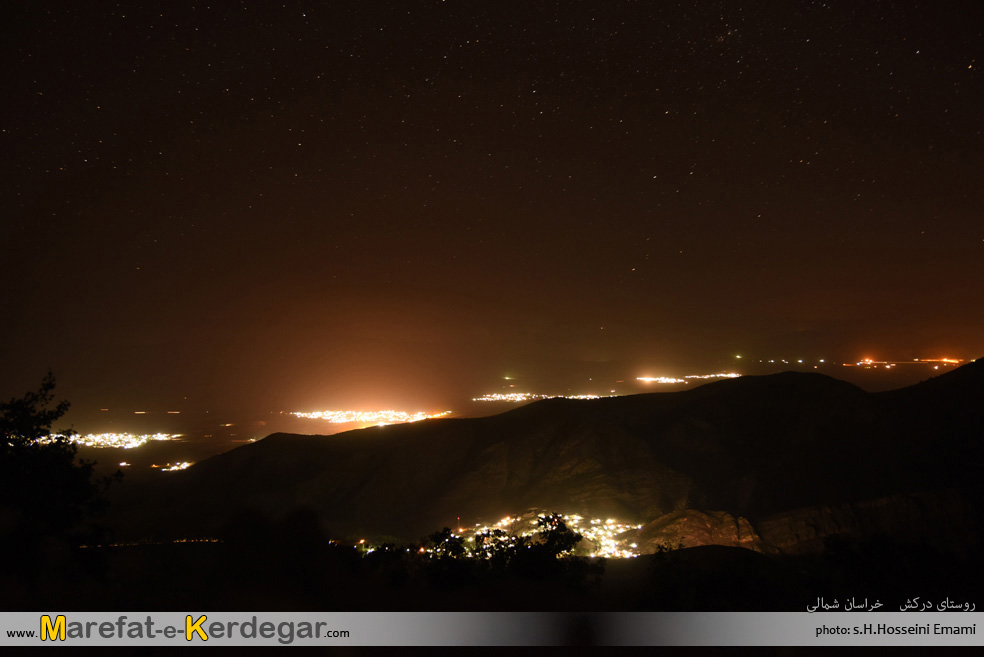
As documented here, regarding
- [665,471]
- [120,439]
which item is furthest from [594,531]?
[120,439]

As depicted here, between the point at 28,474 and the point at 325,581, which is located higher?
the point at 28,474

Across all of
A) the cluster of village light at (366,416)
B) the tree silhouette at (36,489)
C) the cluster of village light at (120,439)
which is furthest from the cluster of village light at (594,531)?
the cluster of village light at (120,439)

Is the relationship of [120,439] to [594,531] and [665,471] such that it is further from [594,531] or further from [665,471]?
[665,471]

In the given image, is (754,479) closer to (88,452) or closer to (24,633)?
(24,633)

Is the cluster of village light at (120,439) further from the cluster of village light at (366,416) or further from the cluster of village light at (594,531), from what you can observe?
the cluster of village light at (594,531)

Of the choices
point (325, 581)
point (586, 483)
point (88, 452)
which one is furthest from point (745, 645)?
point (88, 452)

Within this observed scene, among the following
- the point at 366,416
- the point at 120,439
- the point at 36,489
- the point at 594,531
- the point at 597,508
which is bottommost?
the point at 594,531
